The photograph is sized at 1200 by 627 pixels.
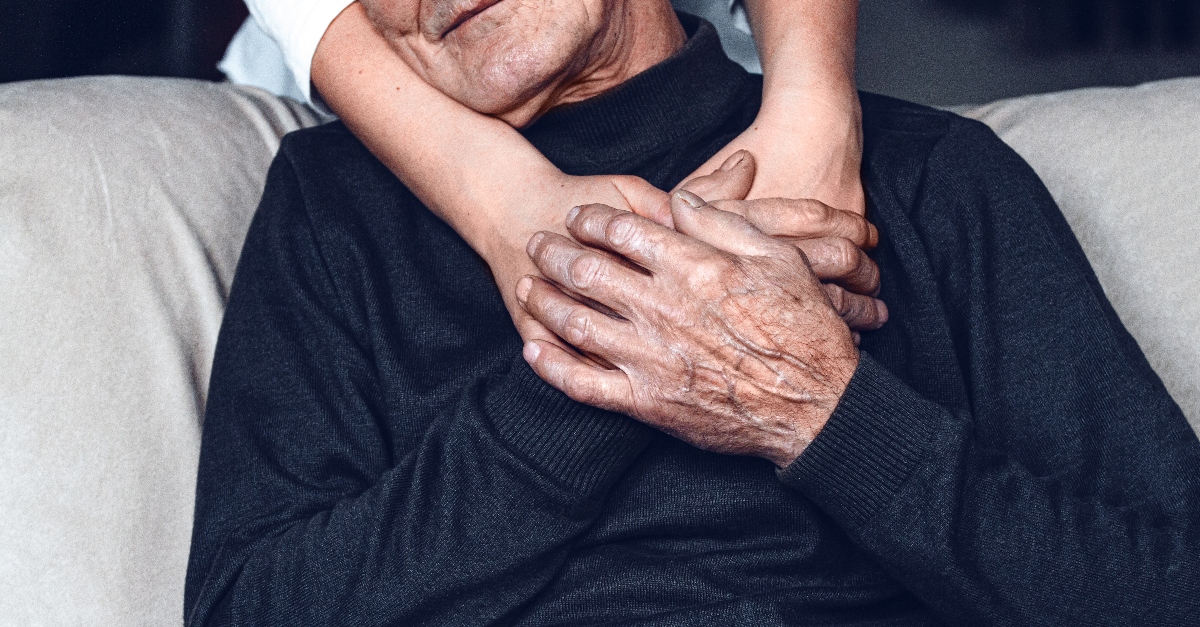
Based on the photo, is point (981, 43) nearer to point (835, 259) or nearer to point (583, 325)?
point (835, 259)

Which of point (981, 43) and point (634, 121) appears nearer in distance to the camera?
point (634, 121)

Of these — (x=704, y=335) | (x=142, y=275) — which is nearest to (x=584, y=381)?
(x=704, y=335)

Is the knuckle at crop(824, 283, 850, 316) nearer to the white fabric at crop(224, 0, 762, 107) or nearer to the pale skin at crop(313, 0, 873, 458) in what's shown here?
the pale skin at crop(313, 0, 873, 458)

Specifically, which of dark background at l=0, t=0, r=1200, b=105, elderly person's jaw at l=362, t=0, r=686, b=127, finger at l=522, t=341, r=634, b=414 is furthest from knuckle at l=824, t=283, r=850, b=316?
dark background at l=0, t=0, r=1200, b=105

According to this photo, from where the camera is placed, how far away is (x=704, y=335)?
918 millimetres

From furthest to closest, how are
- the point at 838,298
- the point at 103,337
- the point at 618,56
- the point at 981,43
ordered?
the point at 981,43 → the point at 618,56 → the point at 103,337 → the point at 838,298

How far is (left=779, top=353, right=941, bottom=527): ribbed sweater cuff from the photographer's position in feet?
2.99

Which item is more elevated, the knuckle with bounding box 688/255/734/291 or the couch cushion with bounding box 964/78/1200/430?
the knuckle with bounding box 688/255/734/291

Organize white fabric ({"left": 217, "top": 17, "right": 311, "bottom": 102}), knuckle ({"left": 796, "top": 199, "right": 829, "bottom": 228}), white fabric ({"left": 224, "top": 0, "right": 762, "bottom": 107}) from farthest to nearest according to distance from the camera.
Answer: white fabric ({"left": 217, "top": 17, "right": 311, "bottom": 102}), white fabric ({"left": 224, "top": 0, "right": 762, "bottom": 107}), knuckle ({"left": 796, "top": 199, "right": 829, "bottom": 228})

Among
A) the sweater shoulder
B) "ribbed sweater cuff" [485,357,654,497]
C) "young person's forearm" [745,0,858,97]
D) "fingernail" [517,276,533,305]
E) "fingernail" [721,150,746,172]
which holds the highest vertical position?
"young person's forearm" [745,0,858,97]

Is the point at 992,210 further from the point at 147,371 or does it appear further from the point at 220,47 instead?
the point at 220,47

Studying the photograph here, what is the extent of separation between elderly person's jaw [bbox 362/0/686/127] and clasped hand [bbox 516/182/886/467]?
246mm

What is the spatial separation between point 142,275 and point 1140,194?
129 cm

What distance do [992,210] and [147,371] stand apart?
1.01m
